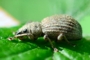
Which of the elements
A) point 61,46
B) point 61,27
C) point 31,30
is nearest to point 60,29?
point 61,27

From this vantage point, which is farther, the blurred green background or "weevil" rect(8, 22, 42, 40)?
"weevil" rect(8, 22, 42, 40)

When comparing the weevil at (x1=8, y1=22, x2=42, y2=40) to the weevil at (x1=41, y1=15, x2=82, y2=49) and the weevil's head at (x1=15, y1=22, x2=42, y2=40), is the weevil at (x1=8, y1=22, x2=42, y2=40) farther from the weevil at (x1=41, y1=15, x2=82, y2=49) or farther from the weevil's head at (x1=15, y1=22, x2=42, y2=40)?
the weevil at (x1=41, y1=15, x2=82, y2=49)

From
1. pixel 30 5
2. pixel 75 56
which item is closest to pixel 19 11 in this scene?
pixel 30 5

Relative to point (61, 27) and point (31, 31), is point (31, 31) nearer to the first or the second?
point (31, 31)

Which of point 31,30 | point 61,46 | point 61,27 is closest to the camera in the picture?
point 61,46

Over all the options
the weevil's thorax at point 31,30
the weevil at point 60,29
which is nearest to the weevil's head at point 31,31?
the weevil's thorax at point 31,30

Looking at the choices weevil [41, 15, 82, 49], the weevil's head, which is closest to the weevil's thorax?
the weevil's head

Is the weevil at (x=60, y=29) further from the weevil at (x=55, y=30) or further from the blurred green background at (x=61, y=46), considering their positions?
the blurred green background at (x=61, y=46)
